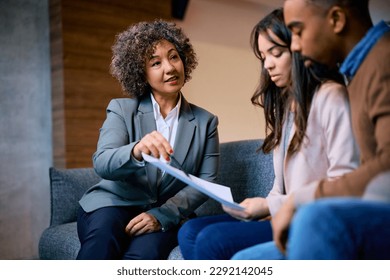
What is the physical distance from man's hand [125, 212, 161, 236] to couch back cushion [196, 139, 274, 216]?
0.42m

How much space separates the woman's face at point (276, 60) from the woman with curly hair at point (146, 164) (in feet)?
1.19

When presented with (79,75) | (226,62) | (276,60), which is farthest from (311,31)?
(226,62)

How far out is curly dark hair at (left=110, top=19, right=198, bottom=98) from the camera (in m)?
1.39

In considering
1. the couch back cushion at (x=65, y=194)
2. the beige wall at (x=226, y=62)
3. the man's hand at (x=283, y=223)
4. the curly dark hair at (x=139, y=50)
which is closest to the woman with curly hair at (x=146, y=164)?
the curly dark hair at (x=139, y=50)

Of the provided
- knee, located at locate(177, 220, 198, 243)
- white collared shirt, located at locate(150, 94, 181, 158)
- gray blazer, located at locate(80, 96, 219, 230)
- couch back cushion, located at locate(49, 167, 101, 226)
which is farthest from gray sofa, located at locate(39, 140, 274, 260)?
knee, located at locate(177, 220, 198, 243)

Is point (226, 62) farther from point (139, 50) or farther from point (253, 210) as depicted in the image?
point (253, 210)

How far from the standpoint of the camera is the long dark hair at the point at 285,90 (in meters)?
0.91

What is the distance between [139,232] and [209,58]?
6.26 feet

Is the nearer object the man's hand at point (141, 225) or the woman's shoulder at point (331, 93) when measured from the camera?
the woman's shoulder at point (331, 93)

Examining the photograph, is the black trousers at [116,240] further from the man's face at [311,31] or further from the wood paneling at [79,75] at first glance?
the wood paneling at [79,75]

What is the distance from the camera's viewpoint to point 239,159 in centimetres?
163
